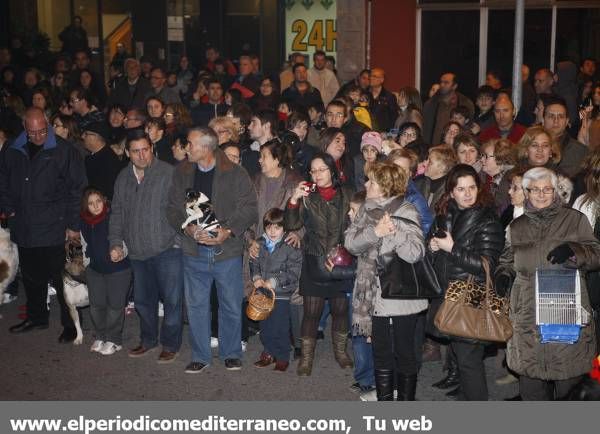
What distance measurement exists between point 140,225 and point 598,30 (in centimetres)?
1329

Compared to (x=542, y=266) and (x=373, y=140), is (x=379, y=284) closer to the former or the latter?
(x=542, y=266)

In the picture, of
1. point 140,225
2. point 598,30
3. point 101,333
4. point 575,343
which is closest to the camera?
point 575,343

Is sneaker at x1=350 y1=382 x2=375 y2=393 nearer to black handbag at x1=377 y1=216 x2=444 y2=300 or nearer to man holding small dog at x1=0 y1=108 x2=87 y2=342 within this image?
black handbag at x1=377 y1=216 x2=444 y2=300

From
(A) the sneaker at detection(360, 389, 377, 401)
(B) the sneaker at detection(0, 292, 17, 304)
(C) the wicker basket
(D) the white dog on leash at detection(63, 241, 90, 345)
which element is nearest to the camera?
(A) the sneaker at detection(360, 389, 377, 401)

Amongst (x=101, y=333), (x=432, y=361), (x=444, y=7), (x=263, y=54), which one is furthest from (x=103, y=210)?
(x=263, y=54)

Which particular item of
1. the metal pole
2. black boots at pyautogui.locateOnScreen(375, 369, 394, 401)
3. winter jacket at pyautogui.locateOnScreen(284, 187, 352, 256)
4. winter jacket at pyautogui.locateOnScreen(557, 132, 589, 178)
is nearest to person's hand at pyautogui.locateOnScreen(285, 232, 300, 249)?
winter jacket at pyautogui.locateOnScreen(284, 187, 352, 256)

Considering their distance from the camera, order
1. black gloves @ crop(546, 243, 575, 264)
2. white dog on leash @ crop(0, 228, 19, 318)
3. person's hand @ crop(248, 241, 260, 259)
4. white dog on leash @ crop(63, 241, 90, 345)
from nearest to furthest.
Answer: black gloves @ crop(546, 243, 575, 264) → person's hand @ crop(248, 241, 260, 259) → white dog on leash @ crop(63, 241, 90, 345) → white dog on leash @ crop(0, 228, 19, 318)

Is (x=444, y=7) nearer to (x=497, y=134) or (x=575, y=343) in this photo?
(x=497, y=134)

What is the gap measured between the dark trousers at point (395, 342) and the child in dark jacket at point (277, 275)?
142 centimetres

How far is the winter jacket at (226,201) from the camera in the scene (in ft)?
25.4

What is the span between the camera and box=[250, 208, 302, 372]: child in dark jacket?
785cm

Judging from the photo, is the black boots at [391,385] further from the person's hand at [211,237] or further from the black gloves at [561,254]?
the person's hand at [211,237]

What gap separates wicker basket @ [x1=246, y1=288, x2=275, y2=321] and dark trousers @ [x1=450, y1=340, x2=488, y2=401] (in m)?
1.84

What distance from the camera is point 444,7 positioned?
18547 millimetres
